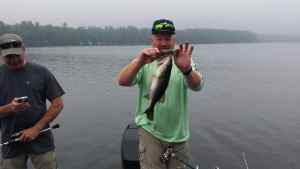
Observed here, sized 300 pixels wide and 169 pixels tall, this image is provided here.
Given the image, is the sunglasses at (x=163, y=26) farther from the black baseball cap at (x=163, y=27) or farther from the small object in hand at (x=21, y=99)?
the small object in hand at (x=21, y=99)

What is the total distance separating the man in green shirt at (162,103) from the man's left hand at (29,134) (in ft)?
4.91

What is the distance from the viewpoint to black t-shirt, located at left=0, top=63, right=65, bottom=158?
4.68 metres

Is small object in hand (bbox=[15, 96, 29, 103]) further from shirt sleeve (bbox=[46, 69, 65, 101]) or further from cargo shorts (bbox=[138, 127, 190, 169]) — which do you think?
cargo shorts (bbox=[138, 127, 190, 169])

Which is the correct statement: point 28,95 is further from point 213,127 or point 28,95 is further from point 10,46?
point 213,127

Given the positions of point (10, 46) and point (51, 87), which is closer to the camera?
point (10, 46)

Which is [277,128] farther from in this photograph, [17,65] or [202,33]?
[202,33]

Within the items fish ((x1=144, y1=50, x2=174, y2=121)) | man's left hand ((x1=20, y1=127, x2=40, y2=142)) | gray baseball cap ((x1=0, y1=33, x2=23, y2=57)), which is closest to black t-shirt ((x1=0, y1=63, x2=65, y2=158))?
man's left hand ((x1=20, y1=127, x2=40, y2=142))

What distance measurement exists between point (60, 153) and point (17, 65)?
8.98m

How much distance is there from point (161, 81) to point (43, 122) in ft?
6.64

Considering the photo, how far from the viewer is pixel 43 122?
15.6ft

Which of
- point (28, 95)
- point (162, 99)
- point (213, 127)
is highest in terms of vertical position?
point (162, 99)

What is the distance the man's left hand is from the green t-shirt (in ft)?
5.09

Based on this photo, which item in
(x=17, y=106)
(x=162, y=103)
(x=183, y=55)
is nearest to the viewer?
(x=183, y=55)

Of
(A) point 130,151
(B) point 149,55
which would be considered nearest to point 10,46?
(B) point 149,55
